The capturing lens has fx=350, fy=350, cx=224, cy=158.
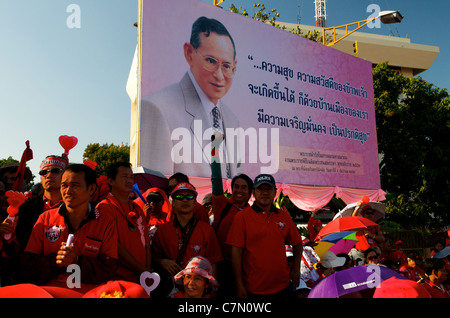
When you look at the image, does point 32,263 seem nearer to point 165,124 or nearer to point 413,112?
point 165,124

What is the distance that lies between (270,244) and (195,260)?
0.70 meters

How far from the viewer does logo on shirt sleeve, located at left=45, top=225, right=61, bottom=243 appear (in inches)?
83.4

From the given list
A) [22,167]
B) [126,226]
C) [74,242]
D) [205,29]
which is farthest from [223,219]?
[205,29]

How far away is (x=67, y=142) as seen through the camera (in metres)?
3.29

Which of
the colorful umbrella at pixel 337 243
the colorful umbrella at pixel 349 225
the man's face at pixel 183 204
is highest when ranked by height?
the man's face at pixel 183 204

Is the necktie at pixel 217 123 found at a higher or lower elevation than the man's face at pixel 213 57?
lower

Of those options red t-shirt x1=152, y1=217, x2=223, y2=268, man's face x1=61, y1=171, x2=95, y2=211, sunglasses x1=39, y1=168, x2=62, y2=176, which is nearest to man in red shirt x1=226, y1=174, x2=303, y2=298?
red t-shirt x1=152, y1=217, x2=223, y2=268

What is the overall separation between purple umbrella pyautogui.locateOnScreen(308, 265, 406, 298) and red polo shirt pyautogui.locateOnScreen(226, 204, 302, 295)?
514 mm

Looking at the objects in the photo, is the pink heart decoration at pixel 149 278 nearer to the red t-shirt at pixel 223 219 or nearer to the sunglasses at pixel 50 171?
the red t-shirt at pixel 223 219

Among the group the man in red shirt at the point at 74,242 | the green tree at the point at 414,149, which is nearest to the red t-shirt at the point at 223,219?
the man in red shirt at the point at 74,242

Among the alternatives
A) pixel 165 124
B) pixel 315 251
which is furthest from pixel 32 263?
pixel 165 124

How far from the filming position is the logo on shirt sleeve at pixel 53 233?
212 centimetres

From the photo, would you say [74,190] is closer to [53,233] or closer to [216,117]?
[53,233]

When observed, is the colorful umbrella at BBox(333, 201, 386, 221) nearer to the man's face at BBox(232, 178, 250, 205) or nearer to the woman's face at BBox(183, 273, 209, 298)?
the man's face at BBox(232, 178, 250, 205)
